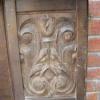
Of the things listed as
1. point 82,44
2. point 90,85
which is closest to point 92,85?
point 90,85


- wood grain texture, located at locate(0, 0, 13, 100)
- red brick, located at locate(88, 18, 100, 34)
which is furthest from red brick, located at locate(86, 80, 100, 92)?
wood grain texture, located at locate(0, 0, 13, 100)

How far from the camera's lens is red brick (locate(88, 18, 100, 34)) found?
1.25 metres

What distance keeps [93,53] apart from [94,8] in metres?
0.25

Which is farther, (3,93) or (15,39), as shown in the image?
(3,93)

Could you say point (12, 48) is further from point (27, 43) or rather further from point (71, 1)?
point (71, 1)

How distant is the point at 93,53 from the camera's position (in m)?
1.32

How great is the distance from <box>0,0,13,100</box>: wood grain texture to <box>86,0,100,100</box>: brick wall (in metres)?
0.44

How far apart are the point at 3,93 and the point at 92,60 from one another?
21.0 inches

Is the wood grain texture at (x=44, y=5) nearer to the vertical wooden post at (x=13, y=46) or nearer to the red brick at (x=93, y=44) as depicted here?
the vertical wooden post at (x=13, y=46)

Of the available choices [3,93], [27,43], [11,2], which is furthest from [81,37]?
[3,93]

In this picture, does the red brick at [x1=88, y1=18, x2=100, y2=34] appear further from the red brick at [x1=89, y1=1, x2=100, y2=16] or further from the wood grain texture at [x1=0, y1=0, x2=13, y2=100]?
the wood grain texture at [x1=0, y1=0, x2=13, y2=100]

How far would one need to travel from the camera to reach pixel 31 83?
138cm

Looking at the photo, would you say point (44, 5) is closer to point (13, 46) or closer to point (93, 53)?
point (13, 46)

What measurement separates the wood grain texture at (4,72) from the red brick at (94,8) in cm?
44
